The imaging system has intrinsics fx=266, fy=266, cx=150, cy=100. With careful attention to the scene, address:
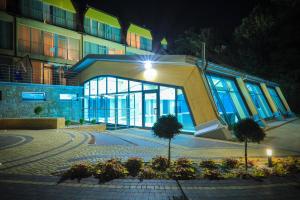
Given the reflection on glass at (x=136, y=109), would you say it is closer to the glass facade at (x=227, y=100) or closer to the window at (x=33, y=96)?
the glass facade at (x=227, y=100)

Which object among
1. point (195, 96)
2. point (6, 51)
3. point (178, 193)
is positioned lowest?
point (178, 193)

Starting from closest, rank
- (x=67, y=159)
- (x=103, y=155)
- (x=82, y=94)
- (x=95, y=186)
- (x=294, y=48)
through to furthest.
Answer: (x=95, y=186) < (x=67, y=159) < (x=103, y=155) < (x=82, y=94) < (x=294, y=48)

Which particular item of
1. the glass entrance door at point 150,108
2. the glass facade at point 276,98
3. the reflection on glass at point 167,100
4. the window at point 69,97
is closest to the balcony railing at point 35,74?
the window at point 69,97

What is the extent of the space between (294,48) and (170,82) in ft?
97.6

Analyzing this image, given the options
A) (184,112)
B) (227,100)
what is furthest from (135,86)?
(227,100)

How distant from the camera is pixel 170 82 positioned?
16094 millimetres

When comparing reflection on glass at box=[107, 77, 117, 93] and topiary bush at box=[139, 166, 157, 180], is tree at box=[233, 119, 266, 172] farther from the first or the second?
reflection on glass at box=[107, 77, 117, 93]

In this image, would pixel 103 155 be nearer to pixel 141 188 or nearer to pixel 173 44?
pixel 141 188

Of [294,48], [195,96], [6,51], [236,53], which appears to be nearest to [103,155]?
[195,96]

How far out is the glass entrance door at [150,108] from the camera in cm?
1727

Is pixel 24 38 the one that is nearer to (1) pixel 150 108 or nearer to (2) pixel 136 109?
(2) pixel 136 109

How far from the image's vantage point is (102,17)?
36438 millimetres

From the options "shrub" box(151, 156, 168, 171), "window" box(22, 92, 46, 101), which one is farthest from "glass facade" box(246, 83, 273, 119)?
"window" box(22, 92, 46, 101)

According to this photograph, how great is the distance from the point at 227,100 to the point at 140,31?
1186 inches
